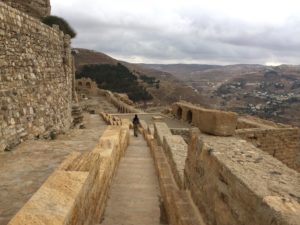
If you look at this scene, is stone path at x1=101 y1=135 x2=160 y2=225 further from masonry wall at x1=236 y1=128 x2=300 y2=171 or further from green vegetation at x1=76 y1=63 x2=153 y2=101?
green vegetation at x1=76 y1=63 x2=153 y2=101

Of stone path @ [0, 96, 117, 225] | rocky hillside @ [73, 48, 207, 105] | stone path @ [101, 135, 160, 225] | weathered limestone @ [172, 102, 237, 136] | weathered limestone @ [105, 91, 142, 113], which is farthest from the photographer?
rocky hillside @ [73, 48, 207, 105]

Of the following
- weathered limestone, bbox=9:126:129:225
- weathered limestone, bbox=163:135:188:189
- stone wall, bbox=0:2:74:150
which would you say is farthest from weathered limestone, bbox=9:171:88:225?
stone wall, bbox=0:2:74:150

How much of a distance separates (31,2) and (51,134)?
7.49m

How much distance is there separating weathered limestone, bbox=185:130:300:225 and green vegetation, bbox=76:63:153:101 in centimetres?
6356

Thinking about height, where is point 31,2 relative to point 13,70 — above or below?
above

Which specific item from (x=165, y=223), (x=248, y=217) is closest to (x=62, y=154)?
(x=165, y=223)

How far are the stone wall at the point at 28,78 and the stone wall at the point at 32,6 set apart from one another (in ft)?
11.0

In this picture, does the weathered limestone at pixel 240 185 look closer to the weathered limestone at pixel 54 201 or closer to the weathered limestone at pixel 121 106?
the weathered limestone at pixel 54 201

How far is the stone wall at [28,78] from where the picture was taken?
8125mm

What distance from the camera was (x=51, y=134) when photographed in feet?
36.6

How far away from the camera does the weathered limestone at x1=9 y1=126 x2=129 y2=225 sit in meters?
2.99

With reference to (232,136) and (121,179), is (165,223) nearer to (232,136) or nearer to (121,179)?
(232,136)

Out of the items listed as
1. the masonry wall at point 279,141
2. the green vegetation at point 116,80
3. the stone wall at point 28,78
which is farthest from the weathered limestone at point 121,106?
the green vegetation at point 116,80

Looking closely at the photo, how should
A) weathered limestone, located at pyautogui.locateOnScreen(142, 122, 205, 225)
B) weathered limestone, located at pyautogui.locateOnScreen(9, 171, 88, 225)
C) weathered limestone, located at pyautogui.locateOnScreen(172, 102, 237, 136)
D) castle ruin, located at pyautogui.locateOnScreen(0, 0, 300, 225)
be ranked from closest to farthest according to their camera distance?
weathered limestone, located at pyautogui.locateOnScreen(9, 171, 88, 225) < castle ruin, located at pyautogui.locateOnScreen(0, 0, 300, 225) < weathered limestone, located at pyautogui.locateOnScreen(142, 122, 205, 225) < weathered limestone, located at pyautogui.locateOnScreen(172, 102, 237, 136)
